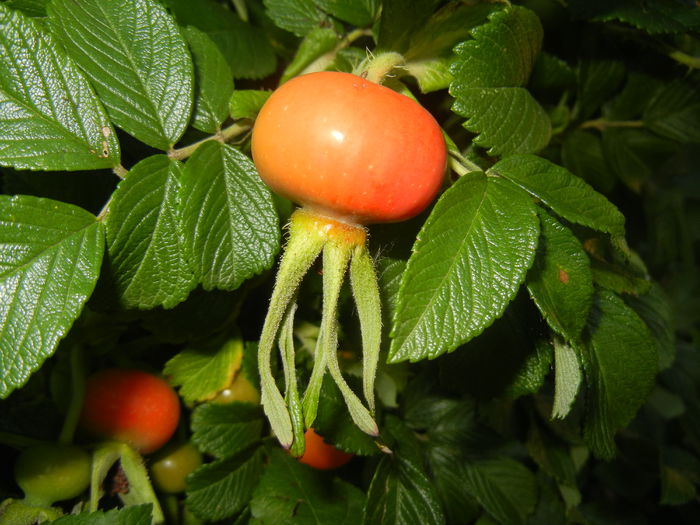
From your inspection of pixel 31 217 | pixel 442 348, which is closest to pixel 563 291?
pixel 442 348

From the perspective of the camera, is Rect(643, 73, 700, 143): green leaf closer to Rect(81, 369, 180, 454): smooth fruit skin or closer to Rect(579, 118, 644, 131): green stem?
Rect(579, 118, 644, 131): green stem

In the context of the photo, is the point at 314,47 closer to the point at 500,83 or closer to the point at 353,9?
the point at 353,9

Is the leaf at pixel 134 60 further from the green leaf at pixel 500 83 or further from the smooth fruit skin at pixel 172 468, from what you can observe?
the smooth fruit skin at pixel 172 468

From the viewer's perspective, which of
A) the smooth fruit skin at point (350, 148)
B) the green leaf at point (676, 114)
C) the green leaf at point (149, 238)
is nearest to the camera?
the smooth fruit skin at point (350, 148)

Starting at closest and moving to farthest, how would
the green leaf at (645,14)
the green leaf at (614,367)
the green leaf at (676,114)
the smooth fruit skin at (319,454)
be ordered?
the green leaf at (614,367), the green leaf at (645,14), the smooth fruit skin at (319,454), the green leaf at (676,114)

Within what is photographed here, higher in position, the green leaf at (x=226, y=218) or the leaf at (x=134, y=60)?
the leaf at (x=134, y=60)

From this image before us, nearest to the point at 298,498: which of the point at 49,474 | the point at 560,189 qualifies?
the point at 49,474

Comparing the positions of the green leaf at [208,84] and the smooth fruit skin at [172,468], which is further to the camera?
the smooth fruit skin at [172,468]

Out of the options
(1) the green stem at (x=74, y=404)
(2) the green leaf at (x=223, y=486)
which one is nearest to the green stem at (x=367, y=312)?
(2) the green leaf at (x=223, y=486)
